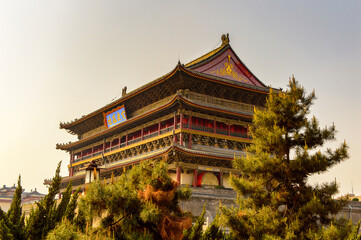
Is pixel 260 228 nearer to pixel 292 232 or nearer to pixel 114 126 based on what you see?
pixel 292 232

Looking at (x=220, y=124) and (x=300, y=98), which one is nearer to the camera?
(x=300, y=98)

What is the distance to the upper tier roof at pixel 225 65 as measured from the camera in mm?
32625

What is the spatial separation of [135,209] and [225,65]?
2464 centimetres

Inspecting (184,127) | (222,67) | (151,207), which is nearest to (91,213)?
(151,207)

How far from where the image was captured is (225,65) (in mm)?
33844

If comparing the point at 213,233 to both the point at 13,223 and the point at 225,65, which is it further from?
the point at 225,65

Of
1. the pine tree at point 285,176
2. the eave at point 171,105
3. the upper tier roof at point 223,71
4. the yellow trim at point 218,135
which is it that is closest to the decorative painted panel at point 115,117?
the upper tier roof at point 223,71

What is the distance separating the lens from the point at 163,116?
3117cm

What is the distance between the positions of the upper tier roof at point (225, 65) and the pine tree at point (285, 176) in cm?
1833

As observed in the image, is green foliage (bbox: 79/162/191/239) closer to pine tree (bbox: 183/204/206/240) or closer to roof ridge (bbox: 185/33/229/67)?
pine tree (bbox: 183/204/206/240)

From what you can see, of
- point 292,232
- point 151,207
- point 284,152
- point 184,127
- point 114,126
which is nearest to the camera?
point 151,207

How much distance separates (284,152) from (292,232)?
282 cm

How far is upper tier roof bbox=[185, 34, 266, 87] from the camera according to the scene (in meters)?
32.6

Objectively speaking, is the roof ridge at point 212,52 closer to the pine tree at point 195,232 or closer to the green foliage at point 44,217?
the pine tree at point 195,232
